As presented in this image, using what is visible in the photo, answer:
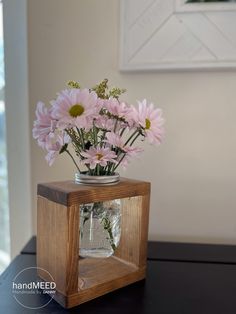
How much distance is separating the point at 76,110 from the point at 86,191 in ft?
0.55

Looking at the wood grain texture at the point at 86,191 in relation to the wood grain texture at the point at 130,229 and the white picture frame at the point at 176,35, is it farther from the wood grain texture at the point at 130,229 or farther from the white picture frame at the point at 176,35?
the white picture frame at the point at 176,35

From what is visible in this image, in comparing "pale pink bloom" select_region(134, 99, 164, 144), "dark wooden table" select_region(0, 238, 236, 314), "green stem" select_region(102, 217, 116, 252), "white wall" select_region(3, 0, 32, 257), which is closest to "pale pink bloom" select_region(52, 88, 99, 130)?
"pale pink bloom" select_region(134, 99, 164, 144)

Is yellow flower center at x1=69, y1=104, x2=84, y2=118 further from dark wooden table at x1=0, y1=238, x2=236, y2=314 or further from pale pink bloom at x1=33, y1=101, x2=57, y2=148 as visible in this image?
dark wooden table at x1=0, y1=238, x2=236, y2=314

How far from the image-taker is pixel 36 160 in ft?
3.43

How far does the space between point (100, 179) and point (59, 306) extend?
284 millimetres

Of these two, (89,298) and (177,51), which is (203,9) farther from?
(89,298)

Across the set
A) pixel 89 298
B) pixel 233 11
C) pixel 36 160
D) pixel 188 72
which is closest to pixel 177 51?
pixel 188 72

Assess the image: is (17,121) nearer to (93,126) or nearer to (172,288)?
(93,126)

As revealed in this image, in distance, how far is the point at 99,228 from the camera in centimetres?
66

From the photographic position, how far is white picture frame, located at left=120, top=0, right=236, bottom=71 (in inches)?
35.4

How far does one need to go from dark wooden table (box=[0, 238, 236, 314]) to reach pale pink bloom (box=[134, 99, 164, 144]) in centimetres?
35

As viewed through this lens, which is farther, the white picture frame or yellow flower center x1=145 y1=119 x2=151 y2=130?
the white picture frame

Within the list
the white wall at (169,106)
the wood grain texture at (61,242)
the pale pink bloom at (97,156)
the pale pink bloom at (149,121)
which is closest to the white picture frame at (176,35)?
the white wall at (169,106)

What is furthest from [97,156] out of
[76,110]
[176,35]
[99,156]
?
[176,35]
